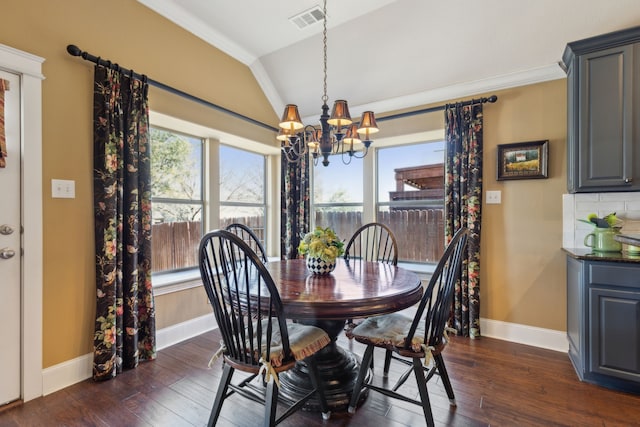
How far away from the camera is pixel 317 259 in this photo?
6.68 feet

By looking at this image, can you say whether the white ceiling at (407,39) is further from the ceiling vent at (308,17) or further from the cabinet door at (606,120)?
the cabinet door at (606,120)

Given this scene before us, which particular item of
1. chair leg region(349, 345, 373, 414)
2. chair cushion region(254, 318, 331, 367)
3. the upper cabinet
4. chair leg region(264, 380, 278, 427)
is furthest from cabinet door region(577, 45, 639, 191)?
chair leg region(264, 380, 278, 427)

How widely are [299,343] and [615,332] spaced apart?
2089 millimetres

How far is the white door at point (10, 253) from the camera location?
6.23 ft

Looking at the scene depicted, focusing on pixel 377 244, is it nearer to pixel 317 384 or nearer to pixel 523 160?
pixel 523 160

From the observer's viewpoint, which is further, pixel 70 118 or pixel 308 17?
pixel 308 17

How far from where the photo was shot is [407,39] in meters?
2.92

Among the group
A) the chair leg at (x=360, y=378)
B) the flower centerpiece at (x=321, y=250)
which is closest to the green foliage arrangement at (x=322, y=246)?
the flower centerpiece at (x=321, y=250)

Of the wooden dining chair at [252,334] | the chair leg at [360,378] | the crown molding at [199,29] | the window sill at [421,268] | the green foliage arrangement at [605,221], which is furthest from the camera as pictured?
the window sill at [421,268]

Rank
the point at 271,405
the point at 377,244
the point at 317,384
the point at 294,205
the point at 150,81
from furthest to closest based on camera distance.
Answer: the point at 294,205 → the point at 377,244 → the point at 150,81 → the point at 317,384 → the point at 271,405

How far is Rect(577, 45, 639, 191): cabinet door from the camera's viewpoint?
2.21m

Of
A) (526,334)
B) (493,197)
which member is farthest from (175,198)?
(526,334)

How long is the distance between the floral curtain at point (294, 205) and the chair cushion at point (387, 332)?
215cm

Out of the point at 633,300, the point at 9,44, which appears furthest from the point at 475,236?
the point at 9,44
